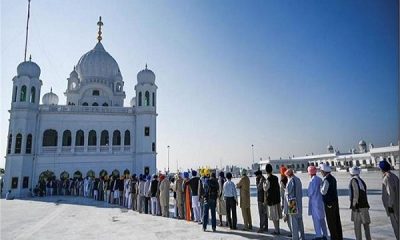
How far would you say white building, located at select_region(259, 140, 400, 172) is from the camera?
219ft

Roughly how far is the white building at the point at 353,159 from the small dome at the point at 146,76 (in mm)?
38036

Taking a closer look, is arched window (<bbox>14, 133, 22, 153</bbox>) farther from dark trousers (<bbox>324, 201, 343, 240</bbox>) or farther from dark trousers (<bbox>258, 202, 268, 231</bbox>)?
dark trousers (<bbox>324, 201, 343, 240</bbox>)

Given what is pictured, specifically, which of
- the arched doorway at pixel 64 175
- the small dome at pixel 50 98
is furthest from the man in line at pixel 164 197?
the small dome at pixel 50 98

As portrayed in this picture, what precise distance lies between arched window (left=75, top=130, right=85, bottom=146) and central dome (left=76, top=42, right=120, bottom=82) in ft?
35.0

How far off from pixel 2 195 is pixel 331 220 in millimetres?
32429

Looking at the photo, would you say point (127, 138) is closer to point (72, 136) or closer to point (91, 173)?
point (91, 173)

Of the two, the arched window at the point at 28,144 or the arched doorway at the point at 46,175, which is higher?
the arched window at the point at 28,144

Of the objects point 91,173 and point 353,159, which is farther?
point 353,159

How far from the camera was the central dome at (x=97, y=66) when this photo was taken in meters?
42.0

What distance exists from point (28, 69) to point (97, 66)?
10396 millimetres

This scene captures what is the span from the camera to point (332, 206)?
22.9ft

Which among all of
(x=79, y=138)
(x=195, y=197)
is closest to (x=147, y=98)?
(x=79, y=138)

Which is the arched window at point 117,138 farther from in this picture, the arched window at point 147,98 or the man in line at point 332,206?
the man in line at point 332,206

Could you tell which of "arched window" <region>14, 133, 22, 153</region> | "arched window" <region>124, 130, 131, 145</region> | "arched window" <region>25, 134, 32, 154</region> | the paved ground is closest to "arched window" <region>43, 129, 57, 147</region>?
"arched window" <region>25, 134, 32, 154</region>
